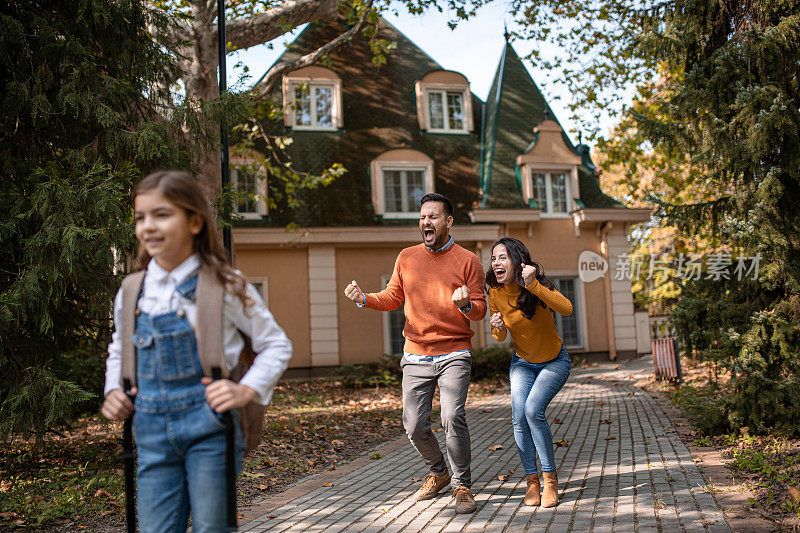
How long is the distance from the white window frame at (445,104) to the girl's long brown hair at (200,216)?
1878 cm

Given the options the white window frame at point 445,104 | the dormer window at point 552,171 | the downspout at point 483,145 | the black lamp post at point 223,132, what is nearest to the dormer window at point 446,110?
the white window frame at point 445,104

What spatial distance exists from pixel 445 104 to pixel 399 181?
3.35m

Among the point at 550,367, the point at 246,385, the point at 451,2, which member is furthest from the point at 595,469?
the point at 451,2

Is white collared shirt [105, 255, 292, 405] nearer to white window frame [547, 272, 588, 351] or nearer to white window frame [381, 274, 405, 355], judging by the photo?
white window frame [381, 274, 405, 355]

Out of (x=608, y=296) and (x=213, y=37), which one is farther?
(x=608, y=296)

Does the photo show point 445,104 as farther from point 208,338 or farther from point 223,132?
point 208,338

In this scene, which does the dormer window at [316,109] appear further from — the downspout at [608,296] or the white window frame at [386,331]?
the downspout at [608,296]

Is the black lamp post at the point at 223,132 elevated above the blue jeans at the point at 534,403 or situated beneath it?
elevated above

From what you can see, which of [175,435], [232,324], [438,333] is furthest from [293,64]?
[175,435]

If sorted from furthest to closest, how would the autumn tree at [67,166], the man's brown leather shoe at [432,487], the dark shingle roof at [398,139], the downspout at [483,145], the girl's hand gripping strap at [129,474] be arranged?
1. the downspout at [483,145]
2. the dark shingle roof at [398,139]
3. the autumn tree at [67,166]
4. the man's brown leather shoe at [432,487]
5. the girl's hand gripping strap at [129,474]

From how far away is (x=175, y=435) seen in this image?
2500 millimetres

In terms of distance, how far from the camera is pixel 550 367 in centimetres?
516

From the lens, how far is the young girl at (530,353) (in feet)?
16.5

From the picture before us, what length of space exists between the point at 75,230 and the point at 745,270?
716 cm
